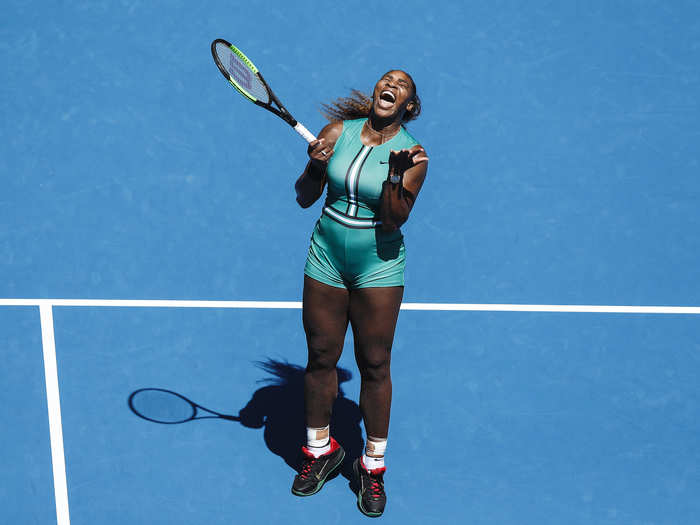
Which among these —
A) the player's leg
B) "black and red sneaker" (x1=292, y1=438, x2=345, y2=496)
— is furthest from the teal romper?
"black and red sneaker" (x1=292, y1=438, x2=345, y2=496)

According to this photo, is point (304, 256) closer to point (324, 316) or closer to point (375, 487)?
point (324, 316)

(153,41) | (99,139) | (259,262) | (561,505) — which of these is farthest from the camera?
(153,41)

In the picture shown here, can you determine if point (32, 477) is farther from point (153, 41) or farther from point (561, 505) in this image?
point (153, 41)

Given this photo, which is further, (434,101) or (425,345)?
(434,101)

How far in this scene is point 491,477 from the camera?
4.87 m

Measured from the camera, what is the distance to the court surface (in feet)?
16.0

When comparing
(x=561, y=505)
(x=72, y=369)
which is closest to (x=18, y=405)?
(x=72, y=369)

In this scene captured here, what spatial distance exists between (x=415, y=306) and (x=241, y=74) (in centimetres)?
249

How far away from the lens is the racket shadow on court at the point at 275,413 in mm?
5086

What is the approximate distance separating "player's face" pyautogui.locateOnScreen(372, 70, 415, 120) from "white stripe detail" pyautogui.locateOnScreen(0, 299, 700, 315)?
232 centimetres

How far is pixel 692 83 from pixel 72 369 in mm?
5710

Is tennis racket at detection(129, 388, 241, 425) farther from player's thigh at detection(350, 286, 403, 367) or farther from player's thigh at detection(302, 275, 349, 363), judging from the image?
player's thigh at detection(350, 286, 403, 367)

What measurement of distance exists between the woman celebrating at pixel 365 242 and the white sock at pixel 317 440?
0.15 feet

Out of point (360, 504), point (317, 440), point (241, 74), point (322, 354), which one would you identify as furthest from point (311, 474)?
point (241, 74)
